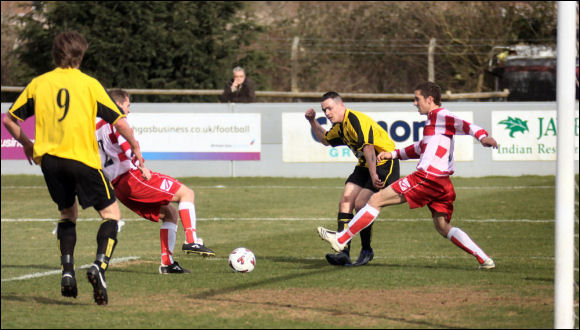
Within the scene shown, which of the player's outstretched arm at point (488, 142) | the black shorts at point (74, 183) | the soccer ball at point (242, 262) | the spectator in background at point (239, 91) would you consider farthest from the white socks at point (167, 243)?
the spectator in background at point (239, 91)

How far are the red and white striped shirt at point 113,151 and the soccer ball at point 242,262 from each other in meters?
1.22

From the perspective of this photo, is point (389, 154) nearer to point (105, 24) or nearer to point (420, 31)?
point (105, 24)

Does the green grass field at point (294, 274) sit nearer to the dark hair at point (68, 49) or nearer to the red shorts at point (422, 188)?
the red shorts at point (422, 188)

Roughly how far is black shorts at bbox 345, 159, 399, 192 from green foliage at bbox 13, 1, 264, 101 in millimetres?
17578

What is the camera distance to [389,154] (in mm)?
8984

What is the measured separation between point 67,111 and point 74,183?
0.53 meters

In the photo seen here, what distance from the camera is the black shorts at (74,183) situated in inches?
276

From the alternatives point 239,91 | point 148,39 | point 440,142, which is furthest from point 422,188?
point 148,39

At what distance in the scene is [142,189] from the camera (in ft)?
28.7

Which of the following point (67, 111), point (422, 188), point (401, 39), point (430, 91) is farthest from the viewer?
point (401, 39)

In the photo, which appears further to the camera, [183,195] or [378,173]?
[378,173]

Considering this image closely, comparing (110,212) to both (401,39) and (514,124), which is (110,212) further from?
(401,39)

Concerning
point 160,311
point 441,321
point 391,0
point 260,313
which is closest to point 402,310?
point 441,321

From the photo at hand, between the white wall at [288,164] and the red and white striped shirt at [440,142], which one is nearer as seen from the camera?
the red and white striped shirt at [440,142]
